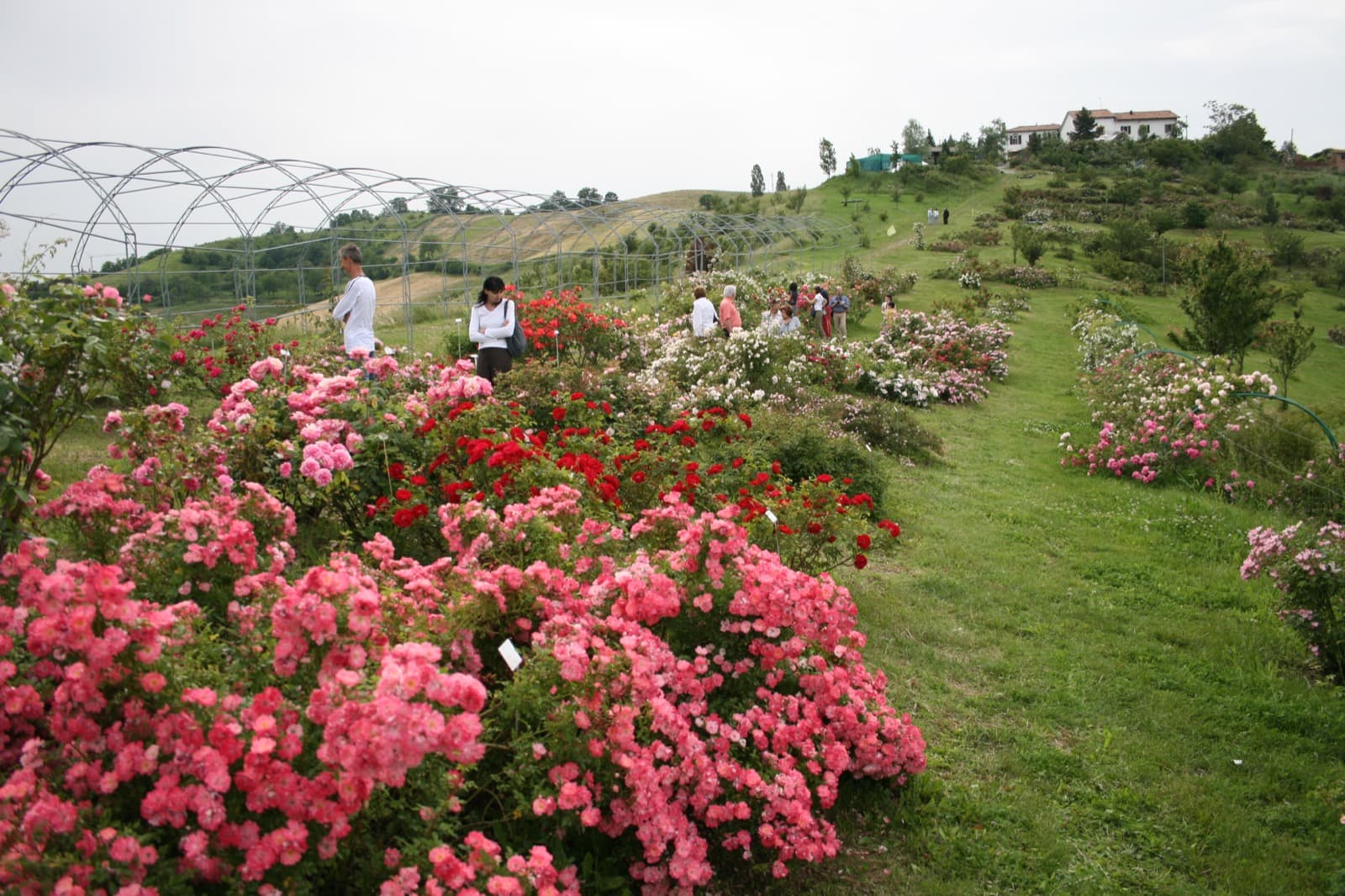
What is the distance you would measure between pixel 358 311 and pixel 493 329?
1.11 metres

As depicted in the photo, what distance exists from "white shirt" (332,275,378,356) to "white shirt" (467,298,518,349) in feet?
2.80

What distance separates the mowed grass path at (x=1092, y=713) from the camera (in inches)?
128

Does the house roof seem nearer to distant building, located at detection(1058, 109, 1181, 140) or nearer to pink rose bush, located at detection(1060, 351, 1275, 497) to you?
distant building, located at detection(1058, 109, 1181, 140)

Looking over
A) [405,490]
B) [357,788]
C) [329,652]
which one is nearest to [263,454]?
[405,490]

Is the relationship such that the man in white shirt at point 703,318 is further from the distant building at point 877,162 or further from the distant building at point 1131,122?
the distant building at point 1131,122

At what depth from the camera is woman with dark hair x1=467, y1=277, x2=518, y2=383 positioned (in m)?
7.59

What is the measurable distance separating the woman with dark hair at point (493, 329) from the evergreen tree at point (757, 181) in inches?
1966

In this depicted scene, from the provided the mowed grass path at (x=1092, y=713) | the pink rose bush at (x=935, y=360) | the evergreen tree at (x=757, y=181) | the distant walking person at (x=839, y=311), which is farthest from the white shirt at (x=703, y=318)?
the evergreen tree at (x=757, y=181)

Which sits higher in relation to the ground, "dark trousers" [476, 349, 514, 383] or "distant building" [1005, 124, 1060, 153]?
"distant building" [1005, 124, 1060, 153]

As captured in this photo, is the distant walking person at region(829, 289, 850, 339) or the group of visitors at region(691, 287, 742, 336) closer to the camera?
the group of visitors at region(691, 287, 742, 336)

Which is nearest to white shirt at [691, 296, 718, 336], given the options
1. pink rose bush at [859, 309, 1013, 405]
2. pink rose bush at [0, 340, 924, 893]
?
pink rose bush at [859, 309, 1013, 405]

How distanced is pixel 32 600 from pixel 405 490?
6.98ft

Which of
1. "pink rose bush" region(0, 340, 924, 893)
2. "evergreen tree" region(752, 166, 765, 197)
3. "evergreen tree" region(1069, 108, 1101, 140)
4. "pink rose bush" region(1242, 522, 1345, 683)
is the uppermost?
"evergreen tree" region(1069, 108, 1101, 140)

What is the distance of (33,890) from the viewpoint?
1604 mm
